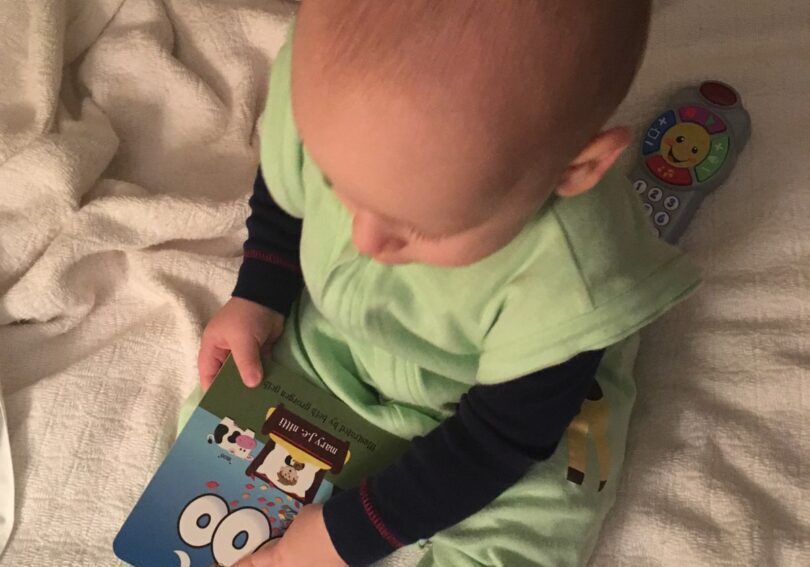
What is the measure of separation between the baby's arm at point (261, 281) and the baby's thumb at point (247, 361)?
1 centimetres

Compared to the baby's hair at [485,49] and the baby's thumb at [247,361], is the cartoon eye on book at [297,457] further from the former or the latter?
the baby's hair at [485,49]

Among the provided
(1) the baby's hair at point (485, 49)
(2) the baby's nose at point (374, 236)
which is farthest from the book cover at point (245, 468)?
(1) the baby's hair at point (485, 49)

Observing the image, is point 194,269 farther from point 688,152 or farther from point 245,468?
point 688,152

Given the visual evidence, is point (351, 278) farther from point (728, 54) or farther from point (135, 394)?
point (728, 54)

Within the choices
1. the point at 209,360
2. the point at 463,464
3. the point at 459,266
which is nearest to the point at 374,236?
the point at 459,266

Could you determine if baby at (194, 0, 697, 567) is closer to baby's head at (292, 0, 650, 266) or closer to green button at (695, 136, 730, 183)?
baby's head at (292, 0, 650, 266)

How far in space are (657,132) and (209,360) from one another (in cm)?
47

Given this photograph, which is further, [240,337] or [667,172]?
[667,172]

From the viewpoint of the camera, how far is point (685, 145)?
2.66 ft

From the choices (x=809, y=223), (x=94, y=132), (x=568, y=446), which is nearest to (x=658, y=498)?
(x=568, y=446)

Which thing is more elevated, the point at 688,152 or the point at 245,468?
the point at 688,152

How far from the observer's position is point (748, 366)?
28.0 inches

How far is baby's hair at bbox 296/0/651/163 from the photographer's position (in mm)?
356

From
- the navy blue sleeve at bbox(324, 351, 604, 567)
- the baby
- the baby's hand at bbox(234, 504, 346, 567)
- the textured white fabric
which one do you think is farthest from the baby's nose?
the textured white fabric
